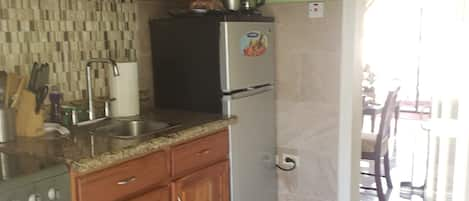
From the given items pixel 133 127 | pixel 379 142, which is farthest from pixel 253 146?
pixel 379 142

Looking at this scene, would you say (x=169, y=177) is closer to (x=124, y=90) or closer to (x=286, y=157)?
(x=124, y=90)

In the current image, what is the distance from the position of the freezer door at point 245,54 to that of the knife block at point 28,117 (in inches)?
34.6

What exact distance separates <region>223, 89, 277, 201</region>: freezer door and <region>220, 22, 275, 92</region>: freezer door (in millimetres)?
78

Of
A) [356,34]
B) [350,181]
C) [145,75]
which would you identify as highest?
[356,34]

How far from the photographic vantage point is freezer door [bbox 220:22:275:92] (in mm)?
2285

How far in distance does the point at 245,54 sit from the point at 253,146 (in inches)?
19.9

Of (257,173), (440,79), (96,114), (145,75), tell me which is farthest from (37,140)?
(440,79)

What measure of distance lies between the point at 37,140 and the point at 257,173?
3.91 ft

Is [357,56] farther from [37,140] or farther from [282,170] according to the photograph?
[37,140]

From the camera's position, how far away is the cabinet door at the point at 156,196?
1.81 meters

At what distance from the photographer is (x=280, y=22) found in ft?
8.89

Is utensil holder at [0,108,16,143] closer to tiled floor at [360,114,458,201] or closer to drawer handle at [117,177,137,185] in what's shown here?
drawer handle at [117,177,137,185]

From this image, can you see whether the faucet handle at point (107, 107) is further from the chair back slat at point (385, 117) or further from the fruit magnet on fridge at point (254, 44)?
the chair back slat at point (385, 117)

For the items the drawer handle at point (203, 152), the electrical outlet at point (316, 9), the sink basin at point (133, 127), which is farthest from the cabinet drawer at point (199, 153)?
the electrical outlet at point (316, 9)
